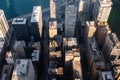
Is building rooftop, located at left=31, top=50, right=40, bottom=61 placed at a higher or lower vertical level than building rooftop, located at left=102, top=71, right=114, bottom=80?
lower

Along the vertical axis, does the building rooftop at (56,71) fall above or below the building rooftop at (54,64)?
above

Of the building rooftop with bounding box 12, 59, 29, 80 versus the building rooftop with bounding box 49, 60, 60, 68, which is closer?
the building rooftop with bounding box 12, 59, 29, 80

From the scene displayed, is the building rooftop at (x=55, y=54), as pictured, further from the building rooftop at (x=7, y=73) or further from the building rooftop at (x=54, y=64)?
the building rooftop at (x=7, y=73)

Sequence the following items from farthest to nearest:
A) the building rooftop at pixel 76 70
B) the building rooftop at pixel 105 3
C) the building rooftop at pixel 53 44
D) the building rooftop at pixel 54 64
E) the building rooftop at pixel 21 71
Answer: the building rooftop at pixel 105 3 < the building rooftop at pixel 53 44 < the building rooftop at pixel 54 64 < the building rooftop at pixel 76 70 < the building rooftop at pixel 21 71

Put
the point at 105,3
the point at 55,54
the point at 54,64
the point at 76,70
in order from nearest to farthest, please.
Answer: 1. the point at 76,70
2. the point at 54,64
3. the point at 55,54
4. the point at 105,3

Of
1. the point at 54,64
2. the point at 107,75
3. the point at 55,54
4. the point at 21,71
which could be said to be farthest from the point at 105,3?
the point at 21,71

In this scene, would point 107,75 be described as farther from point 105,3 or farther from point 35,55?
point 105,3

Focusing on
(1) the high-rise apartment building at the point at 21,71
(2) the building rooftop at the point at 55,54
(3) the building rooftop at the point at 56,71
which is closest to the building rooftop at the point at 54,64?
(2) the building rooftop at the point at 55,54

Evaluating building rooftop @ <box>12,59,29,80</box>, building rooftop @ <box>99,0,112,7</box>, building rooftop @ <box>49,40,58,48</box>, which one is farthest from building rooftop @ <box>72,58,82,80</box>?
building rooftop @ <box>99,0,112,7</box>

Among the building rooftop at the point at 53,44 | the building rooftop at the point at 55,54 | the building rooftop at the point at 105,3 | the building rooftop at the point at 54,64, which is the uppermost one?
the building rooftop at the point at 105,3

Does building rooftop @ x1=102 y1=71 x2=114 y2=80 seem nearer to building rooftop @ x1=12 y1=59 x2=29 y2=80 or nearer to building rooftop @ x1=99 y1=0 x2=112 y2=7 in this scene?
building rooftop @ x1=12 y1=59 x2=29 y2=80

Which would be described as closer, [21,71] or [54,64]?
[21,71]

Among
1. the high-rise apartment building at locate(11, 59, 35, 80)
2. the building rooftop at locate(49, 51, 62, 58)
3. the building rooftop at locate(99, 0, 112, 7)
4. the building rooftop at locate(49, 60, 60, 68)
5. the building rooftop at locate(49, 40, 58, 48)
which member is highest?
the building rooftop at locate(99, 0, 112, 7)

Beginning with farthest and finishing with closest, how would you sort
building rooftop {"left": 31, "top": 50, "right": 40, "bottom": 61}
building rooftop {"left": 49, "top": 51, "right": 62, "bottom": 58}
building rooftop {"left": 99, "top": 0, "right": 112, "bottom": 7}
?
building rooftop {"left": 99, "top": 0, "right": 112, "bottom": 7} < building rooftop {"left": 31, "top": 50, "right": 40, "bottom": 61} < building rooftop {"left": 49, "top": 51, "right": 62, "bottom": 58}
